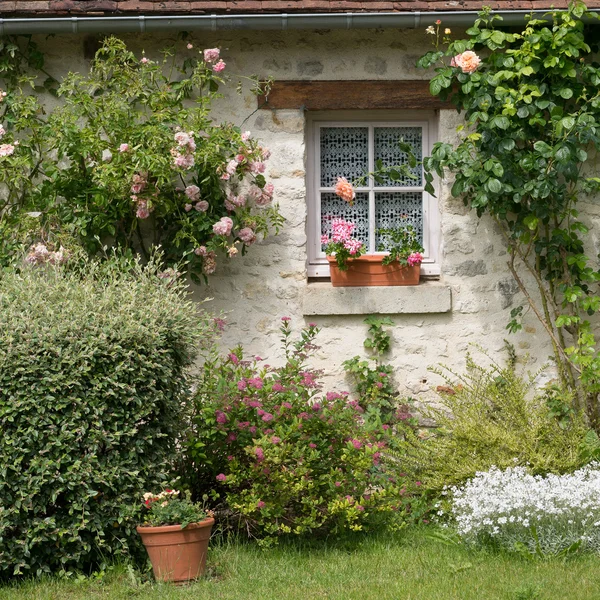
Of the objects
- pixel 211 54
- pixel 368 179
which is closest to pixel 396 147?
pixel 368 179

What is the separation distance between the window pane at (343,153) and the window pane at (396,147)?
10 centimetres

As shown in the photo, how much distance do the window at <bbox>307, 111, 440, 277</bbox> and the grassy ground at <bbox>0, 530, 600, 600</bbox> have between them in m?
2.37

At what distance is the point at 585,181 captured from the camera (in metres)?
6.14

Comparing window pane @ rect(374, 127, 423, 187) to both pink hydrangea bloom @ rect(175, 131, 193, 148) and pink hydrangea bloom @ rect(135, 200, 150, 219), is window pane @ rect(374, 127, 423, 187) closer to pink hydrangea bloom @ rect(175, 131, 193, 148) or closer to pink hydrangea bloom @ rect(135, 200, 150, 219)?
pink hydrangea bloom @ rect(175, 131, 193, 148)

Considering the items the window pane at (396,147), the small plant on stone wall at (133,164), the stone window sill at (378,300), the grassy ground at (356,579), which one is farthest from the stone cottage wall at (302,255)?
the grassy ground at (356,579)

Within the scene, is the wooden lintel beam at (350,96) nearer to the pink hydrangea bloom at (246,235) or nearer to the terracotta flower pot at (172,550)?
the pink hydrangea bloom at (246,235)

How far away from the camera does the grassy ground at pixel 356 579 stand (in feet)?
13.7

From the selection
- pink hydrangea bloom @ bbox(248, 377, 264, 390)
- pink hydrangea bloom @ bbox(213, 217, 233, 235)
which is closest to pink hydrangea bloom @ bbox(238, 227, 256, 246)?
pink hydrangea bloom @ bbox(213, 217, 233, 235)

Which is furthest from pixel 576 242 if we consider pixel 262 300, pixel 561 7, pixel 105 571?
pixel 105 571

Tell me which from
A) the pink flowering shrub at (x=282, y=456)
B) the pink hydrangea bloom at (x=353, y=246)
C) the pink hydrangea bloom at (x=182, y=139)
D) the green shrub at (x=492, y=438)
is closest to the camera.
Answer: the pink flowering shrub at (x=282, y=456)

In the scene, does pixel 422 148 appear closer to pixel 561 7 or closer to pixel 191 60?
pixel 561 7

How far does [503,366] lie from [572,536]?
1.94 meters

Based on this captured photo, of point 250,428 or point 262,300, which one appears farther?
point 262,300

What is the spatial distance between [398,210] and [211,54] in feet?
5.80
